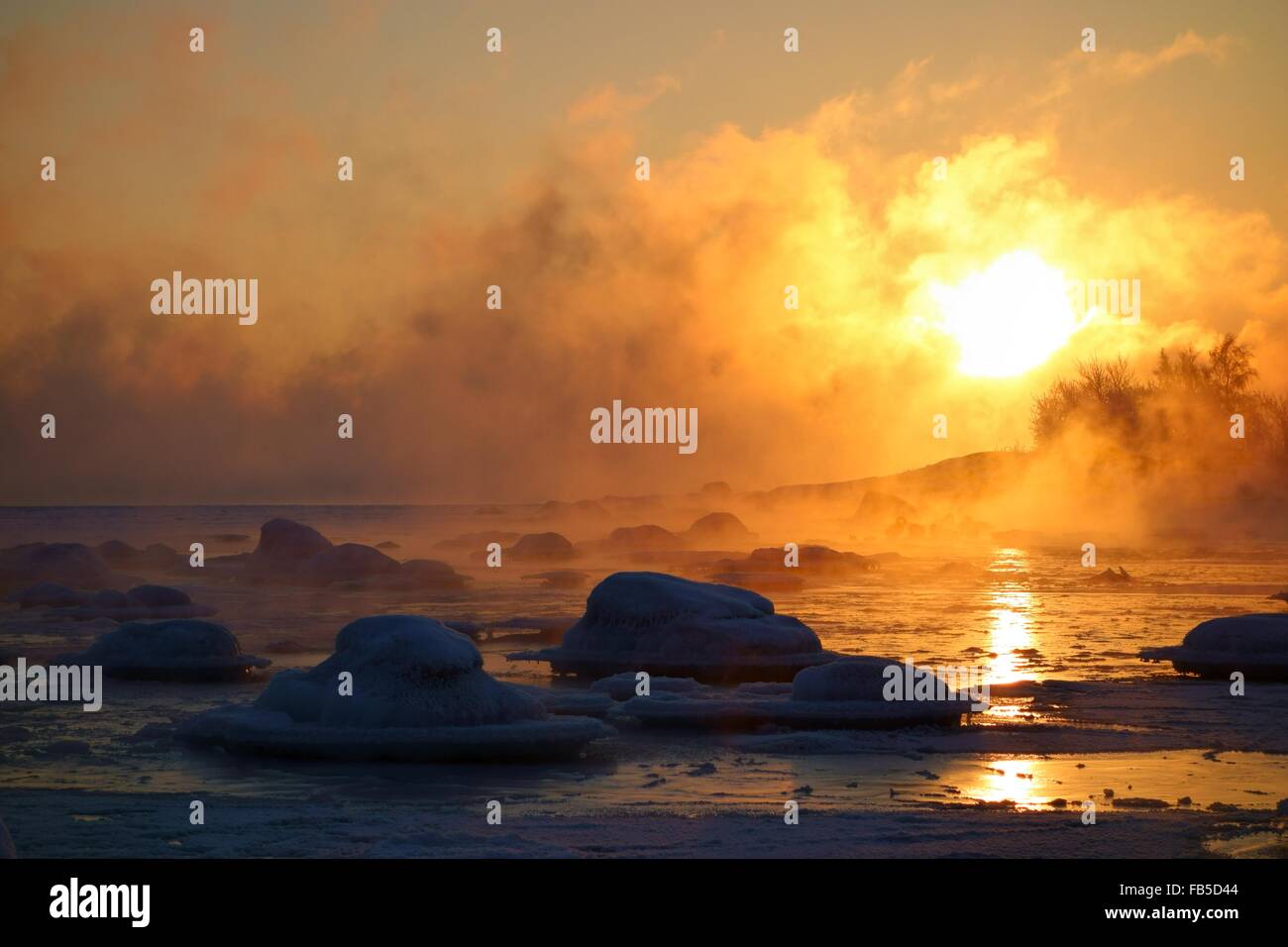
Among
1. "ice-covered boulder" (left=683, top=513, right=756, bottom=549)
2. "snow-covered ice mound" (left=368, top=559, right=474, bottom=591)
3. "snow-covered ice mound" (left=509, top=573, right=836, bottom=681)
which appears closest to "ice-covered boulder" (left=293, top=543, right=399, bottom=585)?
"snow-covered ice mound" (left=368, top=559, right=474, bottom=591)

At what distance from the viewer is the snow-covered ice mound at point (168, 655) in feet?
58.4

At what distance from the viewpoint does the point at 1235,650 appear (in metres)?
18.4

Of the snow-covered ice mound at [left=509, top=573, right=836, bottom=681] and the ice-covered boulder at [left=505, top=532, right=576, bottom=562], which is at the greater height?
the ice-covered boulder at [left=505, top=532, right=576, bottom=562]

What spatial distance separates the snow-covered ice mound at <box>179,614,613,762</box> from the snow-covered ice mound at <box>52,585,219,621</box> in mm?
15774

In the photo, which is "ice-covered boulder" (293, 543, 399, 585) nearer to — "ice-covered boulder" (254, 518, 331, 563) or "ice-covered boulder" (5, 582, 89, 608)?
"ice-covered boulder" (254, 518, 331, 563)

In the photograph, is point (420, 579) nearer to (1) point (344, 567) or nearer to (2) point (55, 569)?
(1) point (344, 567)

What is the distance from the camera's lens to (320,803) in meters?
10.3

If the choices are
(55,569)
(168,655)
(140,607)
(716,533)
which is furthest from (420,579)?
(716,533)

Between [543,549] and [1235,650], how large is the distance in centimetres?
4450

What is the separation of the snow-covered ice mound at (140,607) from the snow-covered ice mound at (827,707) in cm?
1616

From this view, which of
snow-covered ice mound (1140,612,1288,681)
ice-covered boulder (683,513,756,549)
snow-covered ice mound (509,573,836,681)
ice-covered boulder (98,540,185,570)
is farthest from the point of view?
ice-covered boulder (683,513,756,549)

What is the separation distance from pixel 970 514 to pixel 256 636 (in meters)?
68.8

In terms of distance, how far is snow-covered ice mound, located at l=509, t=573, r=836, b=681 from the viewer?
1822cm
